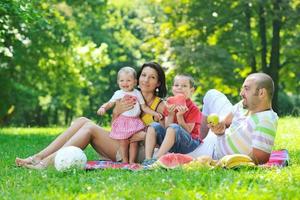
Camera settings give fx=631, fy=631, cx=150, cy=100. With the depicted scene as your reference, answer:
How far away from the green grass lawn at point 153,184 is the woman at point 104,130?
0.61 meters

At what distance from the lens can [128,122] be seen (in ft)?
25.7

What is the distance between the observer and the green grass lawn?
5.00 meters

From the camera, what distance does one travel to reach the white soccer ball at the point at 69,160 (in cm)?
686

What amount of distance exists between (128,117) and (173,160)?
3.95ft

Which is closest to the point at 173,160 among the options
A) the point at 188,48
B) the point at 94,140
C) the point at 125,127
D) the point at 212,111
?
the point at 125,127

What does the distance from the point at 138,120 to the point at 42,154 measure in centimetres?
125

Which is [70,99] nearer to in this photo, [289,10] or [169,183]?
[289,10]

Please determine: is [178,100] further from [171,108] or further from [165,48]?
[165,48]

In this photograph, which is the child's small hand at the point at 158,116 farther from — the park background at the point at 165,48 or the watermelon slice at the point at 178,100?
the park background at the point at 165,48

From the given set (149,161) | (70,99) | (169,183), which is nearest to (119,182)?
(169,183)

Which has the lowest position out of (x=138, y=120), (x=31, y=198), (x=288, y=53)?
(x=31, y=198)

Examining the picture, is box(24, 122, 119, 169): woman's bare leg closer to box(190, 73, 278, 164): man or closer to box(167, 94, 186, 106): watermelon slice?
box(167, 94, 186, 106): watermelon slice

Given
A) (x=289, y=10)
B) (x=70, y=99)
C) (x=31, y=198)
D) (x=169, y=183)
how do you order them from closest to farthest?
(x=31, y=198) < (x=169, y=183) < (x=289, y=10) < (x=70, y=99)

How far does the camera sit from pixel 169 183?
18.2ft
